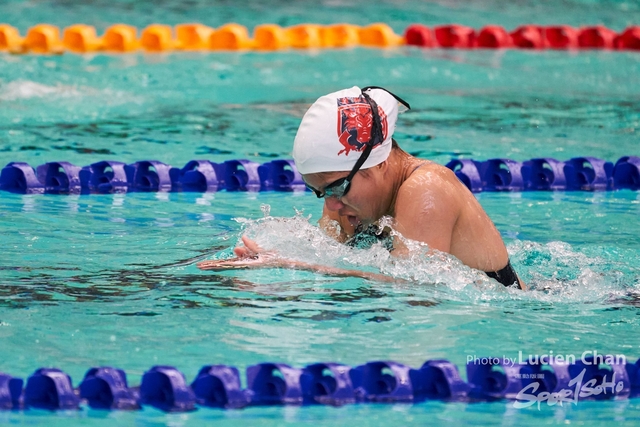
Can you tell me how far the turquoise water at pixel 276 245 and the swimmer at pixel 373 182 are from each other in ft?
0.43

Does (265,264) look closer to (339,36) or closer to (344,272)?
(344,272)

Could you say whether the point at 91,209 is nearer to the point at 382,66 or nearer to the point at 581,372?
the point at 581,372

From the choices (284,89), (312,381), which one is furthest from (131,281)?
(284,89)

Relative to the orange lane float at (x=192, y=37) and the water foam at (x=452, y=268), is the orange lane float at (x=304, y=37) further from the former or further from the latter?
the water foam at (x=452, y=268)

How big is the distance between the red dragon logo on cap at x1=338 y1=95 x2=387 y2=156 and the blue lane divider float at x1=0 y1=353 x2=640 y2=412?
34.8 inches

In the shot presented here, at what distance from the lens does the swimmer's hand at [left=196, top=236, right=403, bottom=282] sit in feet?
12.0

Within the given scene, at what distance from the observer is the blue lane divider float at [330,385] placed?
2963 mm

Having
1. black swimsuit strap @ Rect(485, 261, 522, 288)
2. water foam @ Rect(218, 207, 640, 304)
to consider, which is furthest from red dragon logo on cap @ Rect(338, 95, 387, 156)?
black swimsuit strap @ Rect(485, 261, 522, 288)

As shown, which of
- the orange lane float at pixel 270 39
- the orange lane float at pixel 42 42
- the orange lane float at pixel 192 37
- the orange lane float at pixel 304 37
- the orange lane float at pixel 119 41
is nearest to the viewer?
the orange lane float at pixel 42 42

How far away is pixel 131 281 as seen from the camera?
13.4 ft

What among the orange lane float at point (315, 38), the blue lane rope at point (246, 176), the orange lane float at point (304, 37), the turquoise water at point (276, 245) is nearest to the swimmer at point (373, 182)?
the turquoise water at point (276, 245)

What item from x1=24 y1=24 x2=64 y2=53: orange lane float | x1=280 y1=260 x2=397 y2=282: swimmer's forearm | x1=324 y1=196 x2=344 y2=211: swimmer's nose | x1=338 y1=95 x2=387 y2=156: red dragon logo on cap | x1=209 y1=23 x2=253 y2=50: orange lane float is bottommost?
x1=280 y1=260 x2=397 y2=282: swimmer's forearm

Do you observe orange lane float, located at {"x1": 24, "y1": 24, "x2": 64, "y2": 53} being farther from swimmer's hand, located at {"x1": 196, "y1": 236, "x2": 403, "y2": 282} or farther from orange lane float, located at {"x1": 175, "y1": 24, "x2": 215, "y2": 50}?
swimmer's hand, located at {"x1": 196, "y1": 236, "x2": 403, "y2": 282}

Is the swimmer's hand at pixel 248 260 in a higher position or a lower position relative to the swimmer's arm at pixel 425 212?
lower
